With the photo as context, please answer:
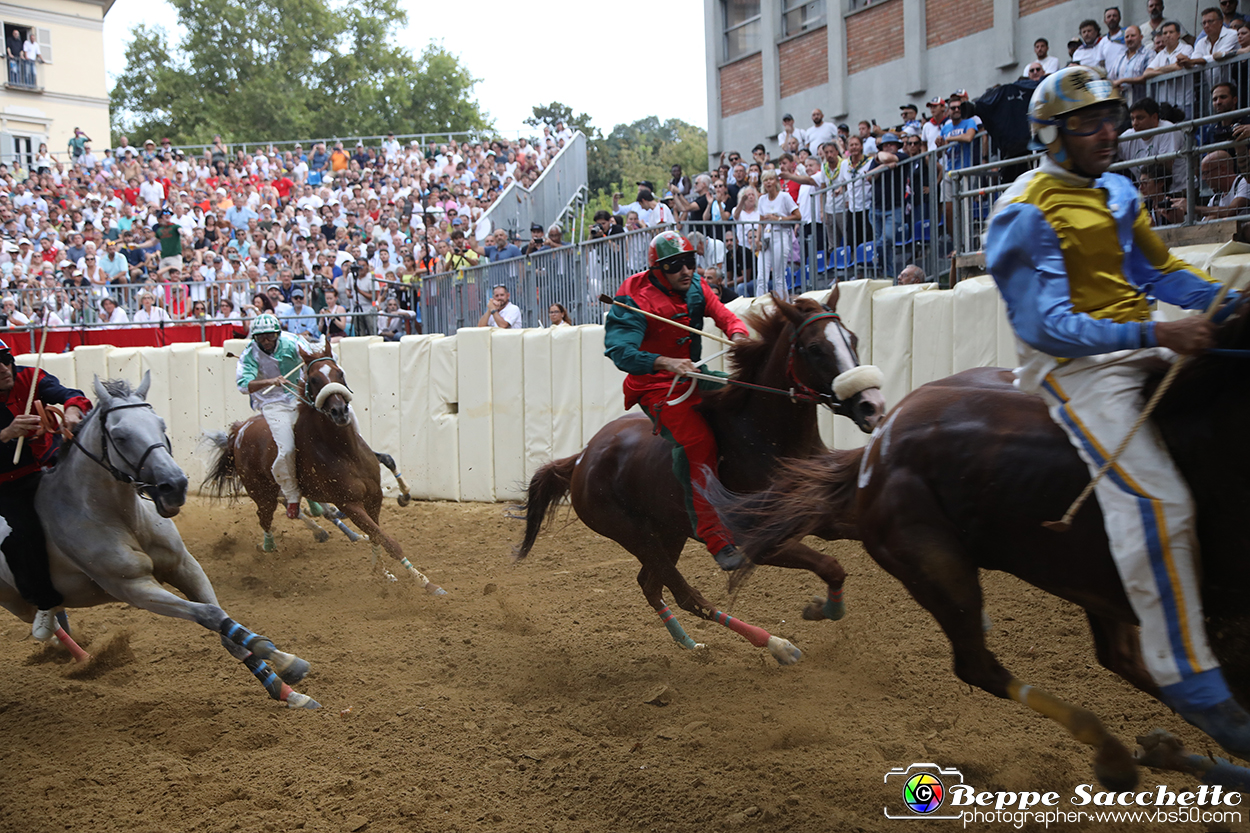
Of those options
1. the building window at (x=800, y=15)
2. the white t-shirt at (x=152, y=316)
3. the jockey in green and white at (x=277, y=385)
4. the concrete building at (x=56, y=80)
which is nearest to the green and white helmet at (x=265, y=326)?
the jockey in green and white at (x=277, y=385)

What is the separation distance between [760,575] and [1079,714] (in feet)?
13.3

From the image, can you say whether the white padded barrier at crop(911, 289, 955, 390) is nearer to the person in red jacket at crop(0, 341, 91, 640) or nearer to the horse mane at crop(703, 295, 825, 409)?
the horse mane at crop(703, 295, 825, 409)

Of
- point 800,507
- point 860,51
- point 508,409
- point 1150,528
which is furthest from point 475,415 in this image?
point 860,51

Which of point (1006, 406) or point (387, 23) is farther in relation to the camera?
point (387, 23)

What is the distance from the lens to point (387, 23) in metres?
58.2

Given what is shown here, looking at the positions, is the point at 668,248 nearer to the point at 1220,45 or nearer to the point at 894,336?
the point at 894,336

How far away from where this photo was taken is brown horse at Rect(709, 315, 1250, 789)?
9.80 feet

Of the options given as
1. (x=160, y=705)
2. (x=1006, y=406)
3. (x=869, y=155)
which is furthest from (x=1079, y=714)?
(x=869, y=155)

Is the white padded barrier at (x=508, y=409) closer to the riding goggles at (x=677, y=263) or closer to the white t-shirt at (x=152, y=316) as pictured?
the riding goggles at (x=677, y=263)

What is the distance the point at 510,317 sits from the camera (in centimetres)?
1281

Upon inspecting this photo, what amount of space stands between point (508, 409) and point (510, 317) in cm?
211

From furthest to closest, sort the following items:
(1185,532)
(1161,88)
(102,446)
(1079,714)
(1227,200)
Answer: (1161,88) → (1227,200) → (102,446) → (1079,714) → (1185,532)

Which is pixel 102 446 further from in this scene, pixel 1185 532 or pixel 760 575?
pixel 1185 532

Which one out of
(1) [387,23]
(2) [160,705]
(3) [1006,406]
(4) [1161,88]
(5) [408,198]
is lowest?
(2) [160,705]
